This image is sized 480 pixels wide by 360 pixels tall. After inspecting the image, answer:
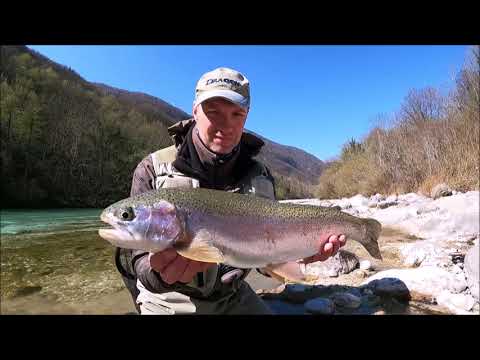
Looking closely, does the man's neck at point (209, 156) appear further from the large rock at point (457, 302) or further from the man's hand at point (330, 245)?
the large rock at point (457, 302)

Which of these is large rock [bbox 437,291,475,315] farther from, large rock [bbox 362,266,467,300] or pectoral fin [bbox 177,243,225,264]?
pectoral fin [bbox 177,243,225,264]

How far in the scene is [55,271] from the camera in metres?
5.98

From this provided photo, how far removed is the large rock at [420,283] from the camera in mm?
3627

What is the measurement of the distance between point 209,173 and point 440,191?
9.23 metres

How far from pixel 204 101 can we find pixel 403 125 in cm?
1509

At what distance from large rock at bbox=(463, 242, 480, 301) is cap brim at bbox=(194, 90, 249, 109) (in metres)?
3.18

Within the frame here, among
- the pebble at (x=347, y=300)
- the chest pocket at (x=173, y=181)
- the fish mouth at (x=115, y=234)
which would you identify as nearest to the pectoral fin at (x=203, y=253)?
the fish mouth at (x=115, y=234)

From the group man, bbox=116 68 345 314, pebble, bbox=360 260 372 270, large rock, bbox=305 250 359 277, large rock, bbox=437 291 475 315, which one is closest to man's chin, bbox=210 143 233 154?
man, bbox=116 68 345 314

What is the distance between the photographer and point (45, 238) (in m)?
9.34

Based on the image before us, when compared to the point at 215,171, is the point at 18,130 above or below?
above

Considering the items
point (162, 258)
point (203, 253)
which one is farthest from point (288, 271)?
point (162, 258)
